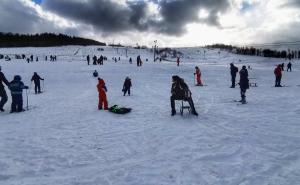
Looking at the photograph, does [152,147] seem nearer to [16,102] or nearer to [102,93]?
[102,93]

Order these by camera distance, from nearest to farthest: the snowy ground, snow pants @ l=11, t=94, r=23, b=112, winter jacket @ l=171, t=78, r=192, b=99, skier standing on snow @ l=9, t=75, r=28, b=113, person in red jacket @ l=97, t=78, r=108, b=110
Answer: the snowy ground < winter jacket @ l=171, t=78, r=192, b=99 < skier standing on snow @ l=9, t=75, r=28, b=113 < snow pants @ l=11, t=94, r=23, b=112 < person in red jacket @ l=97, t=78, r=108, b=110

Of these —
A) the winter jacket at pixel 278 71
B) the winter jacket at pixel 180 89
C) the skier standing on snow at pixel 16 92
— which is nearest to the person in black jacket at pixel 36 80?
the skier standing on snow at pixel 16 92

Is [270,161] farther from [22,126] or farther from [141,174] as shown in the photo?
[22,126]

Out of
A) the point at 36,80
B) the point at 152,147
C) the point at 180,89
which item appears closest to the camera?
the point at 152,147

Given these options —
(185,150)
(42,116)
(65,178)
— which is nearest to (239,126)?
(185,150)

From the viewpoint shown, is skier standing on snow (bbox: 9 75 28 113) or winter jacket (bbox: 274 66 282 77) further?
winter jacket (bbox: 274 66 282 77)

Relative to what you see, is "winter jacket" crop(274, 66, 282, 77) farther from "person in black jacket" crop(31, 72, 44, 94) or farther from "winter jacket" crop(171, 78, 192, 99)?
"person in black jacket" crop(31, 72, 44, 94)

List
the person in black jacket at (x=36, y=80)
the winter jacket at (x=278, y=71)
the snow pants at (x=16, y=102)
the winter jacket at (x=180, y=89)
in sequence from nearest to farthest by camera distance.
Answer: the winter jacket at (x=180, y=89) → the snow pants at (x=16, y=102) → the person in black jacket at (x=36, y=80) → the winter jacket at (x=278, y=71)

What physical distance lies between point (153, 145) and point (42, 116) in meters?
6.78

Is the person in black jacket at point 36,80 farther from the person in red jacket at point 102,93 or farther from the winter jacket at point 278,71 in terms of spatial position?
the winter jacket at point 278,71

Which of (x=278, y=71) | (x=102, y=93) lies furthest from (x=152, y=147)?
Answer: (x=278, y=71)

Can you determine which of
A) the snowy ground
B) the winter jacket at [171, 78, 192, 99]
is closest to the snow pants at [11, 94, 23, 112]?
the snowy ground

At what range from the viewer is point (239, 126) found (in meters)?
12.1

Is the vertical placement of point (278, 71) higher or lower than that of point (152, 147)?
higher
